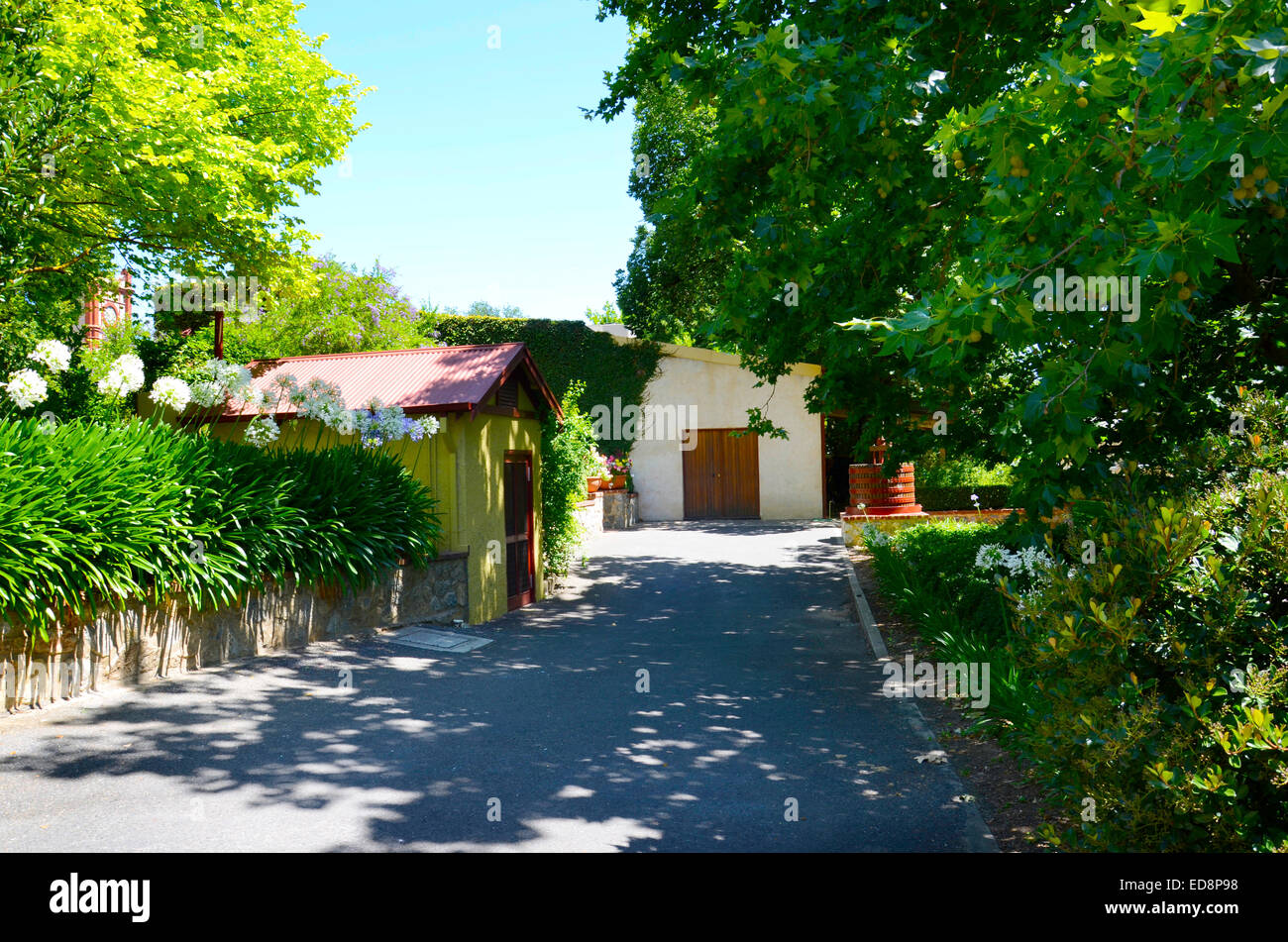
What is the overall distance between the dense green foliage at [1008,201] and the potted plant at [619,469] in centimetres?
1355

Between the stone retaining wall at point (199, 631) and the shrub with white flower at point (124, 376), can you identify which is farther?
the shrub with white flower at point (124, 376)

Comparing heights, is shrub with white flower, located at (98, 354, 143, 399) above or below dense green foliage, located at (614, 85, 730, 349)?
below

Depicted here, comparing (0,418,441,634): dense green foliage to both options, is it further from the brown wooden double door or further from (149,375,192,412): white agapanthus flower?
the brown wooden double door

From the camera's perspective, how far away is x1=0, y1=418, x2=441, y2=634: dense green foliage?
6988 millimetres

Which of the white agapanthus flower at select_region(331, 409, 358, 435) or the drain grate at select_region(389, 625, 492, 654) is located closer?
the drain grate at select_region(389, 625, 492, 654)

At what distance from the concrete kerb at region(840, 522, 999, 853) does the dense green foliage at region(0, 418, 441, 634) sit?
19.4ft

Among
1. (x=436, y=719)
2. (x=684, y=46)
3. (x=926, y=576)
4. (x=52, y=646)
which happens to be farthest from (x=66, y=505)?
(x=926, y=576)

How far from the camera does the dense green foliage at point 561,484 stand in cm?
1475

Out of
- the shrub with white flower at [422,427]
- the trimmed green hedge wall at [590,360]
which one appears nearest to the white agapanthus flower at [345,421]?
the shrub with white flower at [422,427]

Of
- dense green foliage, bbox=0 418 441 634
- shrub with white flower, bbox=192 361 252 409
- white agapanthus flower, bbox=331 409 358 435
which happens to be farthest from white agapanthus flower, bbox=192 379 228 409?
dense green foliage, bbox=0 418 441 634

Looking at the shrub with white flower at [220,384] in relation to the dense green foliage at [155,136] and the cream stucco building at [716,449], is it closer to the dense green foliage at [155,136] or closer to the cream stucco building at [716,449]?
the dense green foliage at [155,136]

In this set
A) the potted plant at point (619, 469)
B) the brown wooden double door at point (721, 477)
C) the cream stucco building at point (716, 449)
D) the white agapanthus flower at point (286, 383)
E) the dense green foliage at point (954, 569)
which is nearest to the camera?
the dense green foliage at point (954, 569)

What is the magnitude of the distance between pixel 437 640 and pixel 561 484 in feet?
15.2

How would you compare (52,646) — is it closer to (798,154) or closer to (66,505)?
(66,505)
